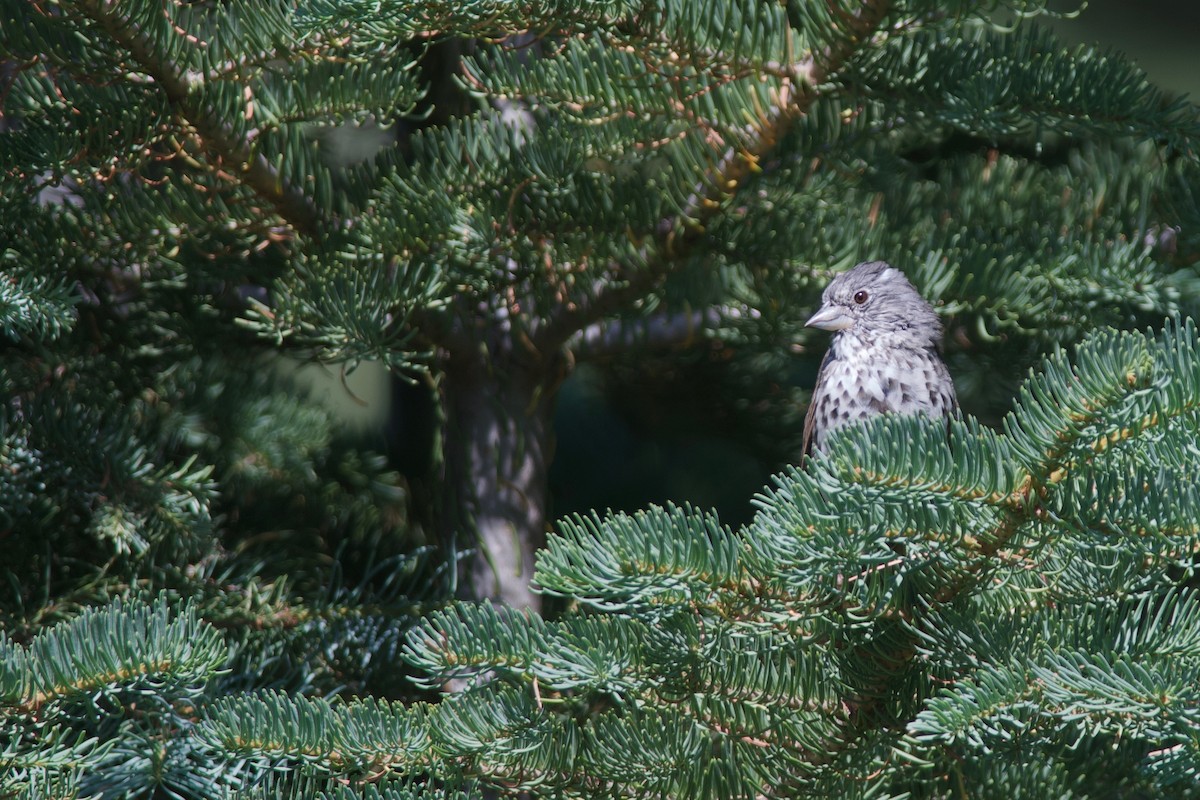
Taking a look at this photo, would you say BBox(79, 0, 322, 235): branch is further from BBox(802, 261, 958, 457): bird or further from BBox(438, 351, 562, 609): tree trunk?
BBox(802, 261, 958, 457): bird

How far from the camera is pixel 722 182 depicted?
3.75 ft

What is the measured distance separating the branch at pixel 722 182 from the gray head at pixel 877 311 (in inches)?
12.8

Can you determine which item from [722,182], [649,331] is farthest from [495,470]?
[722,182]

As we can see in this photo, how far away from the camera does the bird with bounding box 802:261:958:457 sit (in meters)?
1.53

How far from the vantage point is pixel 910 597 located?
0.89m

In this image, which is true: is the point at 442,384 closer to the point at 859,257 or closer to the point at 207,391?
the point at 207,391

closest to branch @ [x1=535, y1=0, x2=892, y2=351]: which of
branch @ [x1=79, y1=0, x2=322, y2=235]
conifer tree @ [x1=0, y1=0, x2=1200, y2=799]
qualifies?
conifer tree @ [x1=0, y1=0, x2=1200, y2=799]

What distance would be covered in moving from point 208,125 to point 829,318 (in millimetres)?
810

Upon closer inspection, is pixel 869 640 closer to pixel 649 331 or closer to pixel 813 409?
pixel 649 331

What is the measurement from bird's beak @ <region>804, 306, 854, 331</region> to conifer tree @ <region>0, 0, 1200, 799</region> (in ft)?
0.18

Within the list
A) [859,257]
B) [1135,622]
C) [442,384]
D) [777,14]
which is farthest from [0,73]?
[1135,622]

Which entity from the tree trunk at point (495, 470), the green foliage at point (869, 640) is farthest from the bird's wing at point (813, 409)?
the green foliage at point (869, 640)

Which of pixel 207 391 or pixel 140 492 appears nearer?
pixel 140 492

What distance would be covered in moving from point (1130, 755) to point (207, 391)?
1.08 m
